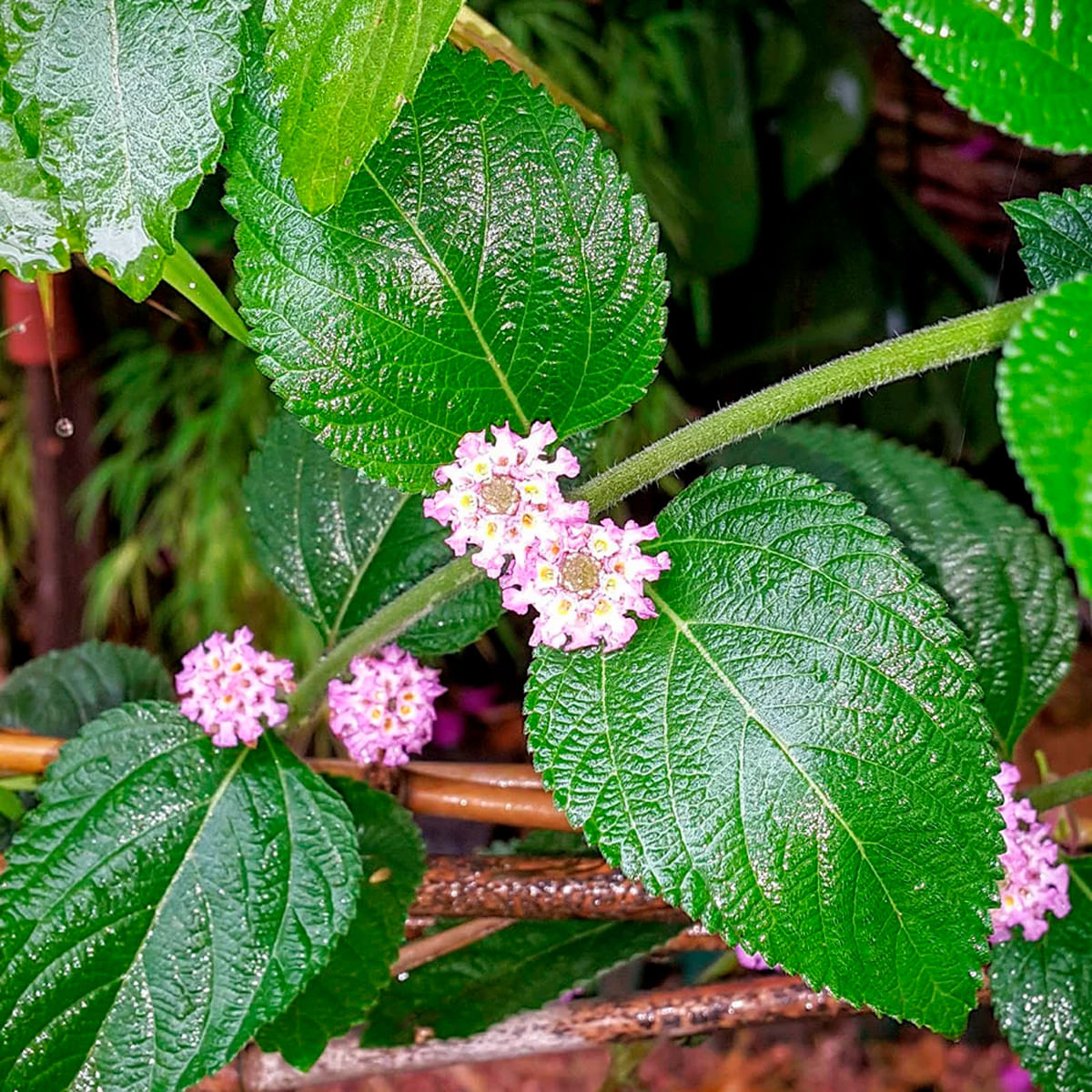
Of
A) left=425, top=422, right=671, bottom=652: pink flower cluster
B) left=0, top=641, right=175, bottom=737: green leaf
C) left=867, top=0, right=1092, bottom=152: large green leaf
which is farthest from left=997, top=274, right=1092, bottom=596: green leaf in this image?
left=0, top=641, right=175, bottom=737: green leaf

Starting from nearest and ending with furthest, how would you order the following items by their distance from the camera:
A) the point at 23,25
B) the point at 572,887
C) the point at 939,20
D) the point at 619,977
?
1. the point at 939,20
2. the point at 23,25
3. the point at 572,887
4. the point at 619,977

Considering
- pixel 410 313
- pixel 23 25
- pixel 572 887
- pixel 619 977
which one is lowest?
pixel 619 977

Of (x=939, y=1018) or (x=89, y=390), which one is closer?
(x=939, y=1018)

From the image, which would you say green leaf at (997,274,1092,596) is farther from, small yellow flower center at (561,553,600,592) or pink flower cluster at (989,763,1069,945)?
pink flower cluster at (989,763,1069,945)

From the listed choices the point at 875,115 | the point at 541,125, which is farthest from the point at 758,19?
the point at 541,125

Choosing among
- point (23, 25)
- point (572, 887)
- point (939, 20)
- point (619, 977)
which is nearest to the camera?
point (939, 20)

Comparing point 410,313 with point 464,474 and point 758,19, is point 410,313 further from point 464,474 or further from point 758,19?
point 758,19

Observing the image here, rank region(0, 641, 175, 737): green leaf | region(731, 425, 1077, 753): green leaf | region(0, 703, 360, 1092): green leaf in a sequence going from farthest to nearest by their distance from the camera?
region(0, 641, 175, 737): green leaf, region(731, 425, 1077, 753): green leaf, region(0, 703, 360, 1092): green leaf
